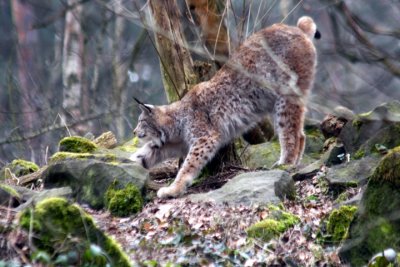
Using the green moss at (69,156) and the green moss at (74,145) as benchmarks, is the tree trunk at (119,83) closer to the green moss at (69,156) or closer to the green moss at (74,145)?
the green moss at (74,145)

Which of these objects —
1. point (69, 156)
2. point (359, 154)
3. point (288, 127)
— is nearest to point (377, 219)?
point (359, 154)

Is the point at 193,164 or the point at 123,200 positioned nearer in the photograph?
the point at 123,200

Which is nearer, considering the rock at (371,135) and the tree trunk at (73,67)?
the rock at (371,135)

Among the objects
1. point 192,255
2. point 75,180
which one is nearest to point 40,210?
point 192,255

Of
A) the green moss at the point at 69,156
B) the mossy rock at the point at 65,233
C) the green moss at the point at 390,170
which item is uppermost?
the mossy rock at the point at 65,233

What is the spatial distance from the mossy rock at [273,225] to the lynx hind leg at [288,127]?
257 cm

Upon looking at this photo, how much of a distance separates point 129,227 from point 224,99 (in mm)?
2846

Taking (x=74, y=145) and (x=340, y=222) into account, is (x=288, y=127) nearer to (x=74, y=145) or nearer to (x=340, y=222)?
(x=74, y=145)

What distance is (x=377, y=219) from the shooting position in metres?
5.22

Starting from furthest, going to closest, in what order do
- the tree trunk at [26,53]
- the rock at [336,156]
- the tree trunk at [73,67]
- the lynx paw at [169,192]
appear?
the tree trunk at [73,67], the tree trunk at [26,53], the rock at [336,156], the lynx paw at [169,192]

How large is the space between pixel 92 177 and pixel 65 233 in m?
2.60

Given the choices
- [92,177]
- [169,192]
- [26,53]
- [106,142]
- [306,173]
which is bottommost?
[306,173]

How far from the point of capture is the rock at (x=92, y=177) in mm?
7148

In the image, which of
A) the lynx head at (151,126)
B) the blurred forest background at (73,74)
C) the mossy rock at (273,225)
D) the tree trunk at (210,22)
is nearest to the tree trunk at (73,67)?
the blurred forest background at (73,74)
